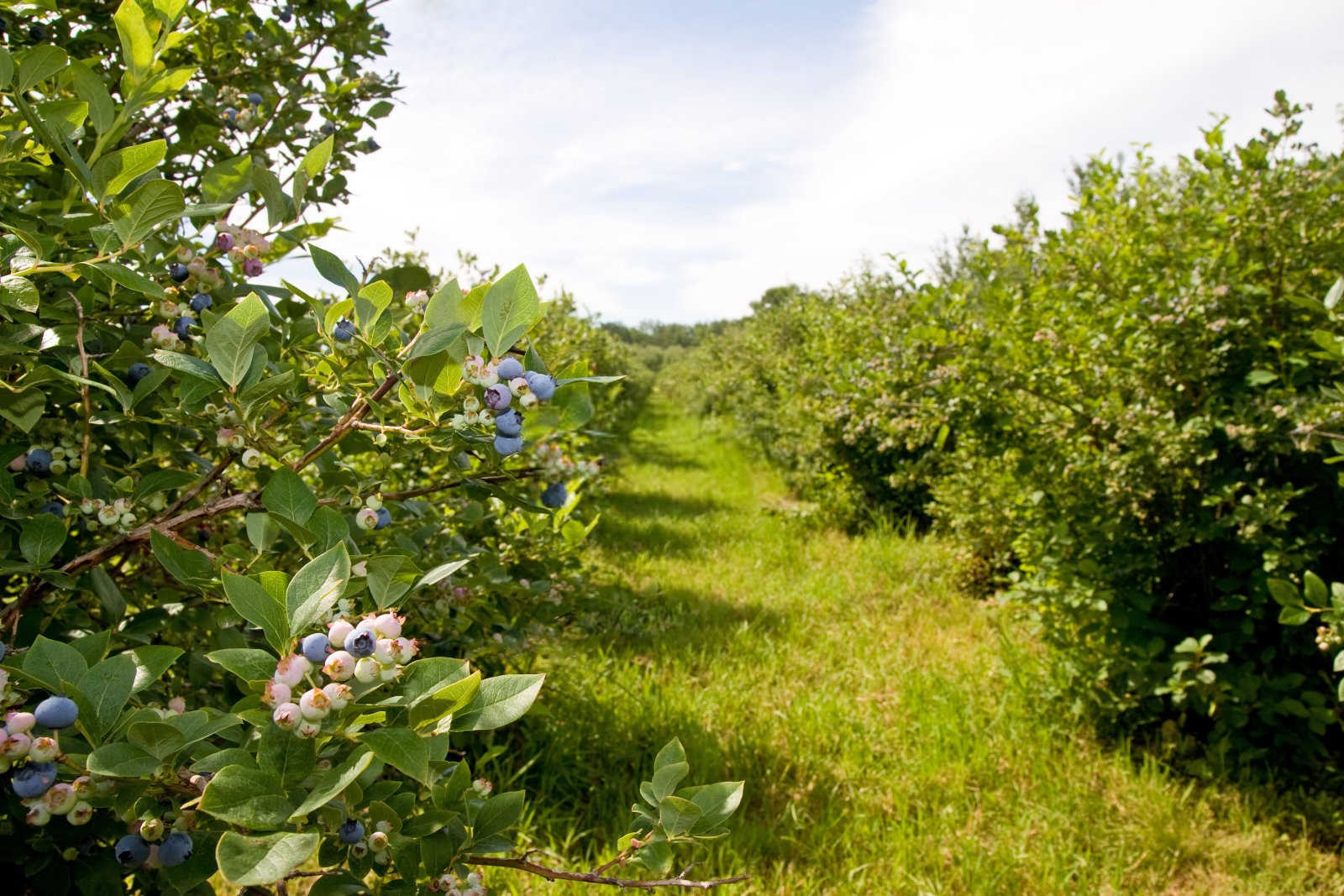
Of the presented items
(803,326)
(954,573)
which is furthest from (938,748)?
(803,326)

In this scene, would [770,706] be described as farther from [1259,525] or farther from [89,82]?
[89,82]

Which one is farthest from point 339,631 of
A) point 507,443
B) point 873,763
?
point 873,763

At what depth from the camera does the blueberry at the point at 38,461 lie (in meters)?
1.10

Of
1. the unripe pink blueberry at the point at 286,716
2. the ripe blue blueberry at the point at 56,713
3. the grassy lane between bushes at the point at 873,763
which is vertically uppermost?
the unripe pink blueberry at the point at 286,716

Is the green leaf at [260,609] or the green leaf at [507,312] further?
the green leaf at [507,312]

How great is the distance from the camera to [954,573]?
4945mm

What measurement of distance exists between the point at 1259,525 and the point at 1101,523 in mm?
486

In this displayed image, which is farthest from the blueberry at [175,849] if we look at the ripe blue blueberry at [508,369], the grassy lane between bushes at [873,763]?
the grassy lane between bushes at [873,763]

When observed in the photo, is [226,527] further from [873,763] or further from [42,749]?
[873,763]

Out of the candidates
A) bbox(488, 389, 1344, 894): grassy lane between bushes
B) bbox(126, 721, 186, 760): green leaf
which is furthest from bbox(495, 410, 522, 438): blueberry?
bbox(488, 389, 1344, 894): grassy lane between bushes

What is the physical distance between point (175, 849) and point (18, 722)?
0.59 ft

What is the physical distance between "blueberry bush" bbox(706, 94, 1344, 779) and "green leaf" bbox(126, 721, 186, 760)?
8.29 ft

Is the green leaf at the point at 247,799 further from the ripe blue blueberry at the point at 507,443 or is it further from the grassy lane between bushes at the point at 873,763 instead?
the grassy lane between bushes at the point at 873,763

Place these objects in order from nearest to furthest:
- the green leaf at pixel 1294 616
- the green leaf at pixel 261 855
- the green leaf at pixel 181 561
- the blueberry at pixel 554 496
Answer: the green leaf at pixel 261 855
the green leaf at pixel 181 561
the blueberry at pixel 554 496
the green leaf at pixel 1294 616
